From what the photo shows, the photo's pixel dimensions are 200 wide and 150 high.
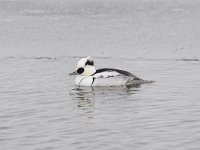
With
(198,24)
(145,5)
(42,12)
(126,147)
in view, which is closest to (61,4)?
(42,12)

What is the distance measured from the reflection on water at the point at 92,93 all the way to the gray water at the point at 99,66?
2cm

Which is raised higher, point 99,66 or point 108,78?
point 99,66

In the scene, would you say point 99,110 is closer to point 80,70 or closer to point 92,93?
point 92,93

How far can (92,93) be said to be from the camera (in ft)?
45.3

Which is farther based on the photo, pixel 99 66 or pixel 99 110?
pixel 99 66

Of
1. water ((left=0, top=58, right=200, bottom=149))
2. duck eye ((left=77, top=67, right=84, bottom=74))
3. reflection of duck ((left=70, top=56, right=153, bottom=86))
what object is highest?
duck eye ((left=77, top=67, right=84, bottom=74))

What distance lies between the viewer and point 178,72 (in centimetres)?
1519

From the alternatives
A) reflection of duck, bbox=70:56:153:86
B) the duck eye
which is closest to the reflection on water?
reflection of duck, bbox=70:56:153:86

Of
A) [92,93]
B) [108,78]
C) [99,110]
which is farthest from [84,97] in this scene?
[99,110]

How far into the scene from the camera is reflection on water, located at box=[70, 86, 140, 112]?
12.3m

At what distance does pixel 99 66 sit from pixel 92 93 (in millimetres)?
3468

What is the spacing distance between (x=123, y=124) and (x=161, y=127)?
0.66 metres

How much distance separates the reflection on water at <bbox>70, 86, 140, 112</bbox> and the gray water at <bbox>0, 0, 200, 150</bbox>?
2 centimetres

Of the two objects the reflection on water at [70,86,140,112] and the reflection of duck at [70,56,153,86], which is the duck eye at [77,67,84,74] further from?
the reflection on water at [70,86,140,112]
